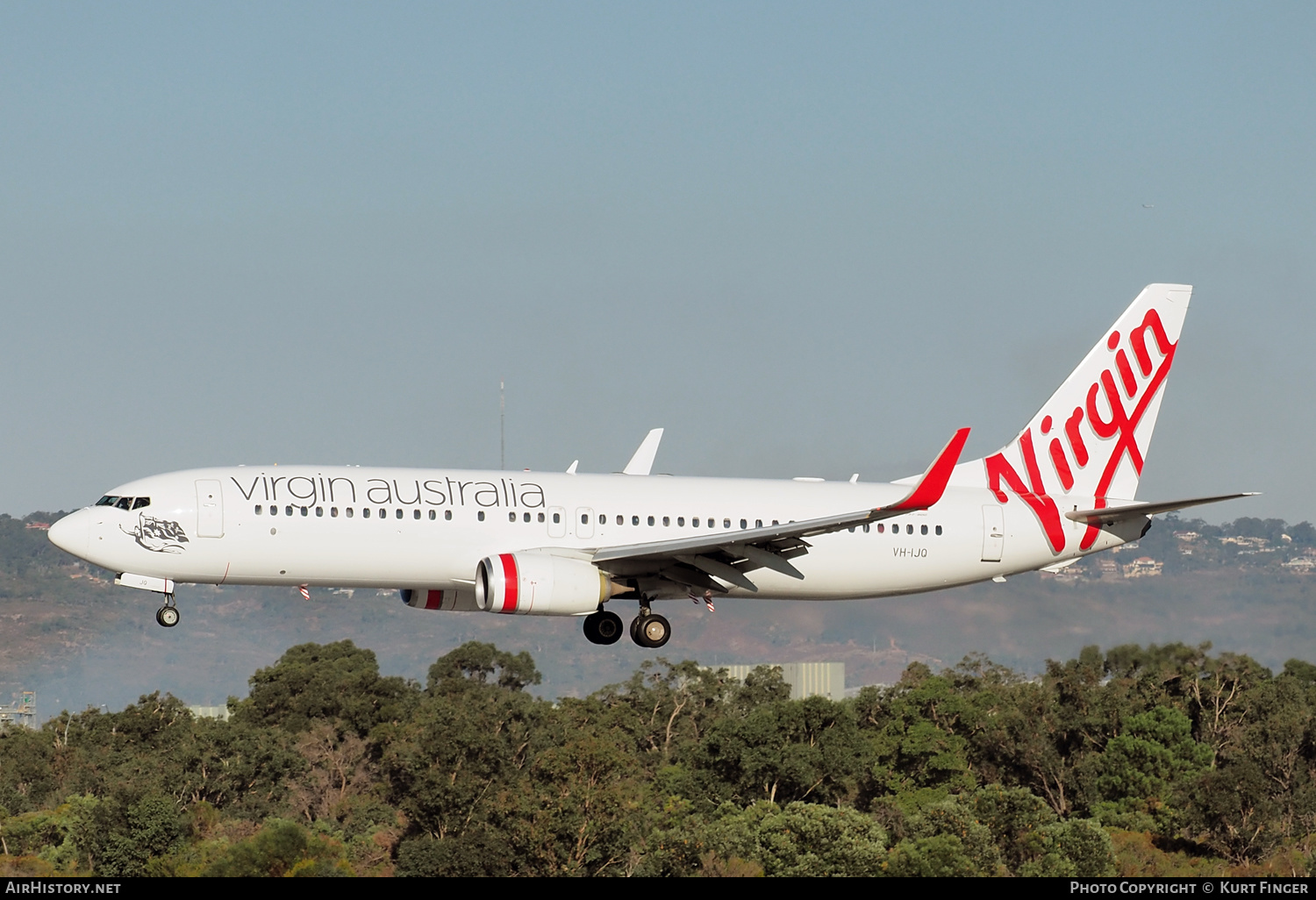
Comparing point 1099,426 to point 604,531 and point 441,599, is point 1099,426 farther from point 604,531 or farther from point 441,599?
point 441,599

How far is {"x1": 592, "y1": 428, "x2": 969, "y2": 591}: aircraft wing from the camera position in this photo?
37.8 meters

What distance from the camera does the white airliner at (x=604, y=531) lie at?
39.7 meters

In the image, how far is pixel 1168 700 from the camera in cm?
12356

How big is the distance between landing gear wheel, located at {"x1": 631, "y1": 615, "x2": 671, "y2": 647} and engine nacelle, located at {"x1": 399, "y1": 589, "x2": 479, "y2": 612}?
421 cm

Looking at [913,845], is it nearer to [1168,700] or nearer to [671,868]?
[671,868]

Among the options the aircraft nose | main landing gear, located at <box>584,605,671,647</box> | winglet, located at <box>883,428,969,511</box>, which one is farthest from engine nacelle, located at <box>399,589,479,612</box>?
winglet, located at <box>883,428,969,511</box>

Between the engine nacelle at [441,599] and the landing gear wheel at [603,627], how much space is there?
9.99 feet

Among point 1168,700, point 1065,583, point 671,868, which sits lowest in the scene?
point 671,868

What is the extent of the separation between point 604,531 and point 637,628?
108 inches

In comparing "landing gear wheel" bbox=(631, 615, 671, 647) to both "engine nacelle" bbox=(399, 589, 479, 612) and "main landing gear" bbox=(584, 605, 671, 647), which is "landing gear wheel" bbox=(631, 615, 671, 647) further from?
"engine nacelle" bbox=(399, 589, 479, 612)

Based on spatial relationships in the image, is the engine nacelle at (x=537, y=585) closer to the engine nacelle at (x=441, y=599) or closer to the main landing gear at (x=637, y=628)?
the main landing gear at (x=637, y=628)

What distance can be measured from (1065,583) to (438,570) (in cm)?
8099

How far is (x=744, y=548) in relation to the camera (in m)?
41.2
